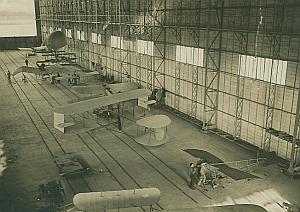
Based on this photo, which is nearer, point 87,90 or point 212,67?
point 212,67

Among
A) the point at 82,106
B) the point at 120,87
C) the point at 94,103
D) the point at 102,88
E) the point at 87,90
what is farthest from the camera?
the point at 102,88

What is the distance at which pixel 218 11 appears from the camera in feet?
102

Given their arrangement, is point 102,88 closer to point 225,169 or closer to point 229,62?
point 229,62

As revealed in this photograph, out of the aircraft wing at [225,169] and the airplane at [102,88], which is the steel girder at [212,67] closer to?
the aircraft wing at [225,169]

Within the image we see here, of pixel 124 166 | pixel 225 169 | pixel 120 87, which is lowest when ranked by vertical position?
pixel 124 166

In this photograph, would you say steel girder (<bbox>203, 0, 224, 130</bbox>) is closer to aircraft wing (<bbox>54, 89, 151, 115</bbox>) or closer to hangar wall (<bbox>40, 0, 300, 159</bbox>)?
hangar wall (<bbox>40, 0, 300, 159</bbox>)

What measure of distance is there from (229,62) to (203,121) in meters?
6.17

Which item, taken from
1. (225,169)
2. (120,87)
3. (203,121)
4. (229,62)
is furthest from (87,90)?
(225,169)

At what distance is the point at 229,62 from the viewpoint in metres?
30.8

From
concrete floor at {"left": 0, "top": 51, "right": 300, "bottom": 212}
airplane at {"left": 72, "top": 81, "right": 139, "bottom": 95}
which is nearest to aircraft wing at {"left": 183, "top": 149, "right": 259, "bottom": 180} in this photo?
concrete floor at {"left": 0, "top": 51, "right": 300, "bottom": 212}

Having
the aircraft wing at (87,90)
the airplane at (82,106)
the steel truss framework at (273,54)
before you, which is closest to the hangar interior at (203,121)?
the steel truss framework at (273,54)

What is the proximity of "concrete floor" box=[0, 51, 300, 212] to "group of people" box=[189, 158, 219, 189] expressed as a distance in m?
0.51

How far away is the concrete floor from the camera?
68.5ft

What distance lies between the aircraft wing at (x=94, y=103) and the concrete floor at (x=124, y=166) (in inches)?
119
